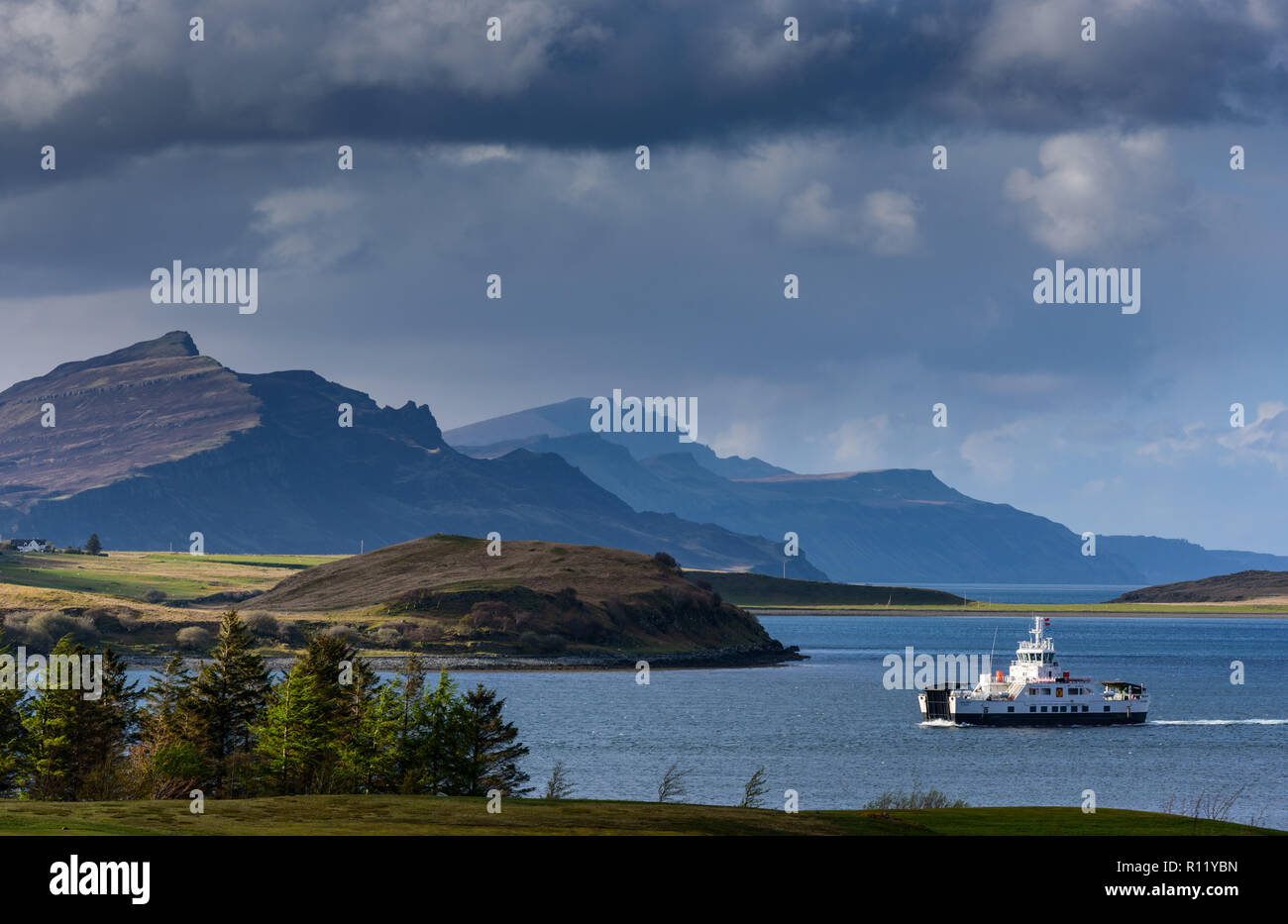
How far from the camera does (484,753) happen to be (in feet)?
197

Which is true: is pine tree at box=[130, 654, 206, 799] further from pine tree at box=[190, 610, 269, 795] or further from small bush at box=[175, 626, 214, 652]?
small bush at box=[175, 626, 214, 652]

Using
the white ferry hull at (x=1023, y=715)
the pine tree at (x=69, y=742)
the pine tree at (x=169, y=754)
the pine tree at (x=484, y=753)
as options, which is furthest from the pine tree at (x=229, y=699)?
the white ferry hull at (x=1023, y=715)

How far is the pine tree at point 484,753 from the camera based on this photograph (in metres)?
55.0

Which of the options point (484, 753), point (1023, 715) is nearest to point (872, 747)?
point (1023, 715)

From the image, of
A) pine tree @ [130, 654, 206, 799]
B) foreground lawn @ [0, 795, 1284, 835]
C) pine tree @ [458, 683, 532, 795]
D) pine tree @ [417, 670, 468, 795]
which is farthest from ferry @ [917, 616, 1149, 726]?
foreground lawn @ [0, 795, 1284, 835]

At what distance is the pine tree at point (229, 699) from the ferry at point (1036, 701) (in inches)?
3390

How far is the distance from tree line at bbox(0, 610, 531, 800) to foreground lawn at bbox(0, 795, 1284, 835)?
10210 mm

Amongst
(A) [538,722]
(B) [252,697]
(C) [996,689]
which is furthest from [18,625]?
(B) [252,697]

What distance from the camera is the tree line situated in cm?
5372

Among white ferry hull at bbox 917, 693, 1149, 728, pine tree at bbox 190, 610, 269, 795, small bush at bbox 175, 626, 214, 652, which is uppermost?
small bush at bbox 175, 626, 214, 652

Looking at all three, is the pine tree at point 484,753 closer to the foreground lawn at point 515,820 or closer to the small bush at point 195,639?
the foreground lawn at point 515,820
